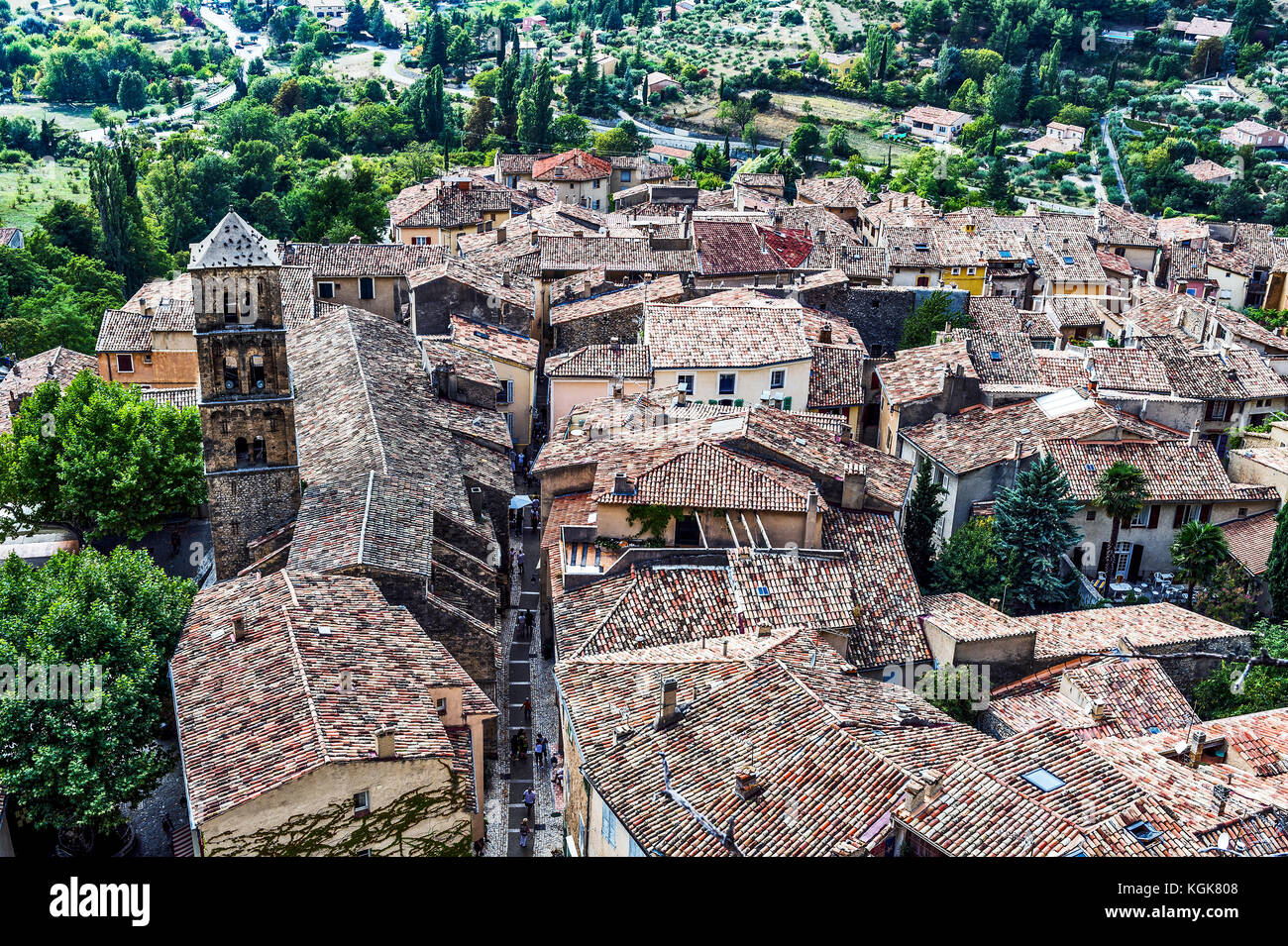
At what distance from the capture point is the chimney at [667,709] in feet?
90.0

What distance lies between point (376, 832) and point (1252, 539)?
35772 mm

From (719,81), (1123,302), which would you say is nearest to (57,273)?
(1123,302)

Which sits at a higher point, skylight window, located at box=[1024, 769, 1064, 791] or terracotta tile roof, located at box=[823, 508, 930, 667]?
skylight window, located at box=[1024, 769, 1064, 791]

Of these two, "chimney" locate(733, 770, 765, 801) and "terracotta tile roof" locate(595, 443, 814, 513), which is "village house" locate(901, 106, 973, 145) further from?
"chimney" locate(733, 770, 765, 801)

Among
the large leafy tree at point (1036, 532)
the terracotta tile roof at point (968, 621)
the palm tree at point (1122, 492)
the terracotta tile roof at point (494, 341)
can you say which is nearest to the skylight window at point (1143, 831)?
the terracotta tile roof at point (968, 621)

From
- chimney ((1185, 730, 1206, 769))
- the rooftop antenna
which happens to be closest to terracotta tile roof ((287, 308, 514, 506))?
the rooftop antenna

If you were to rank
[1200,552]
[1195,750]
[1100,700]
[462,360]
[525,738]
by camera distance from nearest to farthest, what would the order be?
[1195,750] → [1100,700] → [525,738] → [1200,552] → [462,360]

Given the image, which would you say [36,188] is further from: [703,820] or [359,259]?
[703,820]

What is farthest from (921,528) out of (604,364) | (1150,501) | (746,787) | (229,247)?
(229,247)

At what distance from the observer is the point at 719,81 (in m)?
172

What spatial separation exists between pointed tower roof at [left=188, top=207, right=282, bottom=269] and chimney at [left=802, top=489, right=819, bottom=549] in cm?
1752

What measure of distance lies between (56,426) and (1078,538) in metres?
36.7

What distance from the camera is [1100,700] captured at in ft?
114

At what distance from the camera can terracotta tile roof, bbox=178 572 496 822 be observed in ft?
84.6
